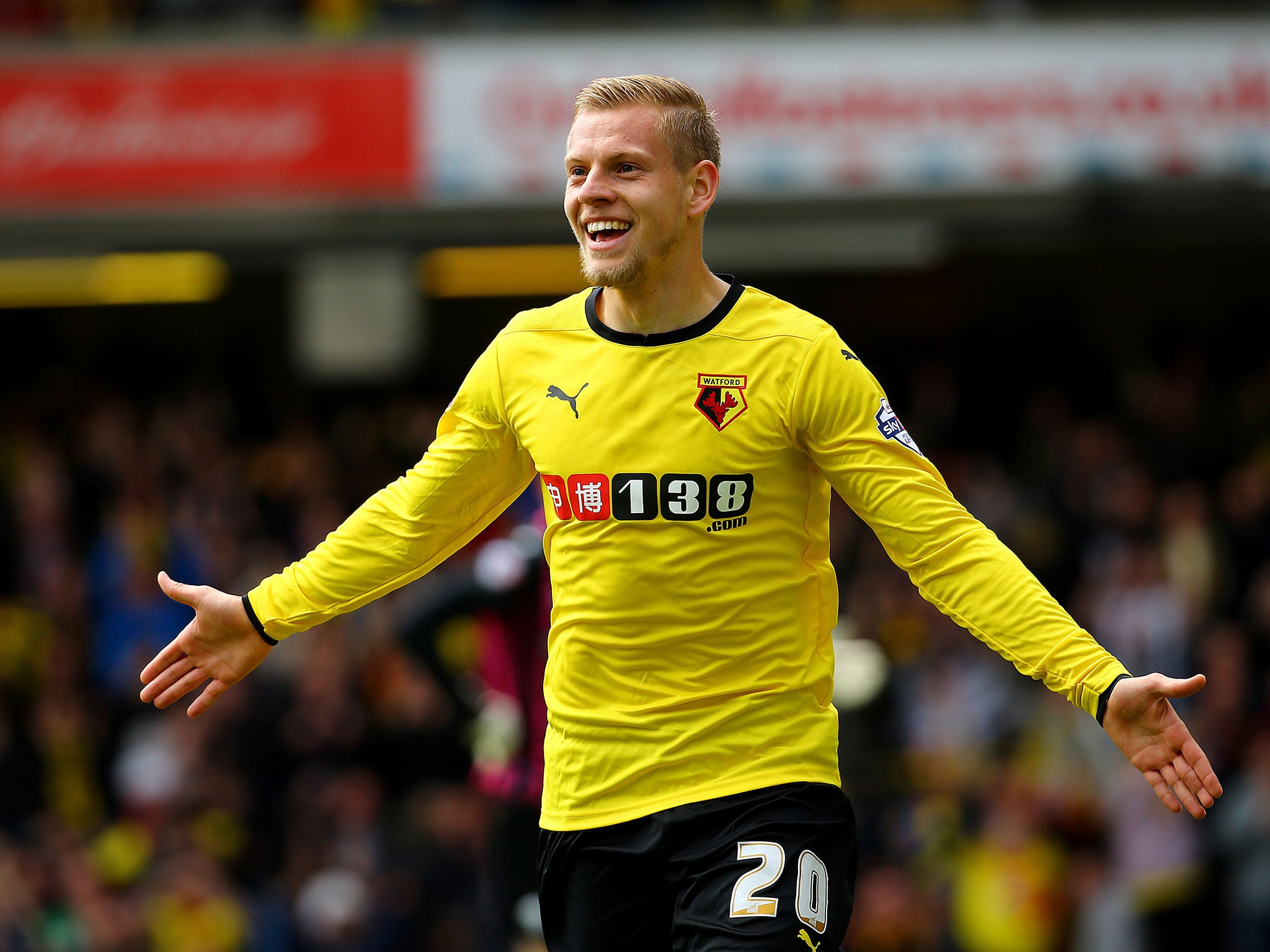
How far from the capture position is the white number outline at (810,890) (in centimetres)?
351

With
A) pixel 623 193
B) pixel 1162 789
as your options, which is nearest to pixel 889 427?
pixel 623 193

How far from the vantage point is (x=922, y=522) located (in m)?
3.61

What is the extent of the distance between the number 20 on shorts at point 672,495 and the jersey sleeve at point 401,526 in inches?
13.5

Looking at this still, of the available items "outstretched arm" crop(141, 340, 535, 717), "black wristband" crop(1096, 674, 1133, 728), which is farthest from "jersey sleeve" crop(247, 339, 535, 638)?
"black wristband" crop(1096, 674, 1133, 728)

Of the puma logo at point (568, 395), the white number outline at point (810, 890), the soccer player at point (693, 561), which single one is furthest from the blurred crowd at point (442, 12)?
the white number outline at point (810, 890)

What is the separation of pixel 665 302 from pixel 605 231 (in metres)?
0.20

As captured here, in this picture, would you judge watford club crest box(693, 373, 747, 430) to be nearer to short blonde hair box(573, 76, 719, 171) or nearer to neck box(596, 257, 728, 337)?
neck box(596, 257, 728, 337)

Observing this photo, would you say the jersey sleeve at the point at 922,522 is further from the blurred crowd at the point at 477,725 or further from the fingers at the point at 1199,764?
the blurred crowd at the point at 477,725

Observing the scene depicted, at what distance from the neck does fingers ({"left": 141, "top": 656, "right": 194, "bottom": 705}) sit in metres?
1.26

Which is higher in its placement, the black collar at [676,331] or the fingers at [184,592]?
the black collar at [676,331]

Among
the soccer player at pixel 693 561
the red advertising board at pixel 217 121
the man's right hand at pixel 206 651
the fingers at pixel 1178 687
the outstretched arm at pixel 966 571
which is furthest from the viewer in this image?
the red advertising board at pixel 217 121

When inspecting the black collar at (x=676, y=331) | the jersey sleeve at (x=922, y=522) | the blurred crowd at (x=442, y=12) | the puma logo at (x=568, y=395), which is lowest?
Answer: the jersey sleeve at (x=922, y=522)

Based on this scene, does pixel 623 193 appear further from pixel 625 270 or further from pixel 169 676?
pixel 169 676

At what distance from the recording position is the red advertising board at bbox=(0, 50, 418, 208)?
13.2m
